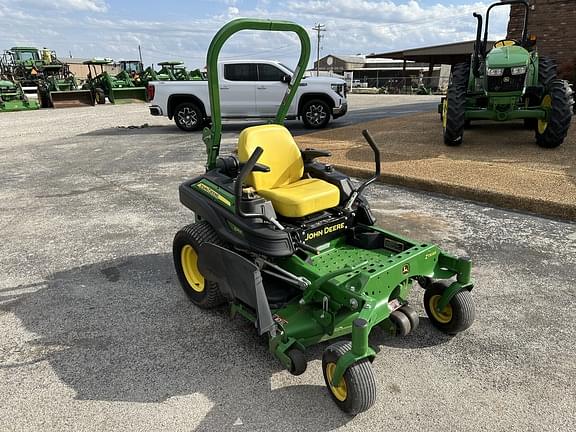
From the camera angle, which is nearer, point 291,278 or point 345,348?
point 345,348

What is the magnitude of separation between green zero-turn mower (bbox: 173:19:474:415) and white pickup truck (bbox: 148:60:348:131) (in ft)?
27.1

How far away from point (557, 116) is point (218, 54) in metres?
6.42

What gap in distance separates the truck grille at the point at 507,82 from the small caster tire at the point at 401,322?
21.2ft

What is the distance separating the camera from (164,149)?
10383 millimetres

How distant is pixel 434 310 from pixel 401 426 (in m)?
1.01

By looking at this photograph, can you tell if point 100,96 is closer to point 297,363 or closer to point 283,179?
point 283,179

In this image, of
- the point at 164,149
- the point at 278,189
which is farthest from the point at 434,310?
the point at 164,149

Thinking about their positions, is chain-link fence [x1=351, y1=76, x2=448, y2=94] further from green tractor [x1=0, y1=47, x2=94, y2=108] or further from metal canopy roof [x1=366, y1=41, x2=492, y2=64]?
green tractor [x1=0, y1=47, x2=94, y2=108]

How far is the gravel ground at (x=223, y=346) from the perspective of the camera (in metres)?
2.45

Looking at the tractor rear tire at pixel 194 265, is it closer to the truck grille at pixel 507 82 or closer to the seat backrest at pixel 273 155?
the seat backrest at pixel 273 155

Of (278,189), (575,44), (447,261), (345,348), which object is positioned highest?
(575,44)

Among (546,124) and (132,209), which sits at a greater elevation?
(546,124)

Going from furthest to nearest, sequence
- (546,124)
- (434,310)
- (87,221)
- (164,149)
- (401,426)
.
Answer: (164,149) < (546,124) < (87,221) < (434,310) < (401,426)

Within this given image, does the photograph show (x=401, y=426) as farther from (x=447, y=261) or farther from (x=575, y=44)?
(x=575, y=44)
